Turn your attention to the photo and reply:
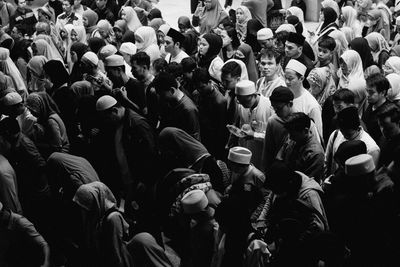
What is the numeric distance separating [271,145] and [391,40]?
21.5 ft

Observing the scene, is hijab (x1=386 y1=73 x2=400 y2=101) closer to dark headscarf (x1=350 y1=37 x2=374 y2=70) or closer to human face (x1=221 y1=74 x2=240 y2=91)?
human face (x1=221 y1=74 x2=240 y2=91)

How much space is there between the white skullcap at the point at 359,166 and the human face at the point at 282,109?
1322 millimetres

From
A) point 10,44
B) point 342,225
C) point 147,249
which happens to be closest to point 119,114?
point 147,249

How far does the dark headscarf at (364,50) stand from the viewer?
10148 millimetres

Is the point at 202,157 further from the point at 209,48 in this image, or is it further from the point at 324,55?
the point at 209,48

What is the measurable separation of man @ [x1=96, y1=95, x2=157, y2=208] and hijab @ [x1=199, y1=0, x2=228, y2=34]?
5738mm

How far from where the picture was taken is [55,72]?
885cm

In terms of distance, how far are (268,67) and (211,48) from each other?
137 centimetres

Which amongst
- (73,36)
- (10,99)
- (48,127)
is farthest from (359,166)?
(73,36)

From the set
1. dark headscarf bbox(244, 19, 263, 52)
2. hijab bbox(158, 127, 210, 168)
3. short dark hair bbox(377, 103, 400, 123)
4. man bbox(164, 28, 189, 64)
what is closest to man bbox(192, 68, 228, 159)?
hijab bbox(158, 127, 210, 168)

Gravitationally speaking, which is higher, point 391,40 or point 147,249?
point 147,249

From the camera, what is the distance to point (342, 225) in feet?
19.1

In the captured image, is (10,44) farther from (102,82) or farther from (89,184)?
(89,184)

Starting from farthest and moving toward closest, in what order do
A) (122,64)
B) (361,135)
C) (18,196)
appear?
(122,64) < (18,196) < (361,135)
